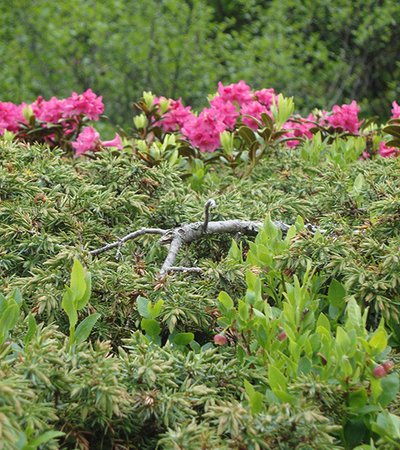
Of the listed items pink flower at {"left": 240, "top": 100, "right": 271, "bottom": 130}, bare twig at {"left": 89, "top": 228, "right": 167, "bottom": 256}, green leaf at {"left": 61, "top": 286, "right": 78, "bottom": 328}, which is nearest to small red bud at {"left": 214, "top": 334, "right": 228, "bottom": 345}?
green leaf at {"left": 61, "top": 286, "right": 78, "bottom": 328}

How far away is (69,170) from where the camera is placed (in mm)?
2625

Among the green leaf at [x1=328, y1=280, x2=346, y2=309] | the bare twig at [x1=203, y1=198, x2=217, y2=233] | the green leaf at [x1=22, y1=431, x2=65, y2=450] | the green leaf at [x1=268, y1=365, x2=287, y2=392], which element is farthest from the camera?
the bare twig at [x1=203, y1=198, x2=217, y2=233]

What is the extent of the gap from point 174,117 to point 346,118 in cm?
84

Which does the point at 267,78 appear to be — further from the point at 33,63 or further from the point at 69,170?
the point at 69,170

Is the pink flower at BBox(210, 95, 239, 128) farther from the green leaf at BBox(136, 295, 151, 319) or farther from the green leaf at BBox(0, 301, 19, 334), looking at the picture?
the green leaf at BBox(0, 301, 19, 334)

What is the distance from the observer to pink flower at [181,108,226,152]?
345 cm

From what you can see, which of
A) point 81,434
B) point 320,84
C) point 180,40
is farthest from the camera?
point 320,84

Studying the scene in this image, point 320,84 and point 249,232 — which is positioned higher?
point 249,232

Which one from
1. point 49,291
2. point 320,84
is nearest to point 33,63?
point 320,84

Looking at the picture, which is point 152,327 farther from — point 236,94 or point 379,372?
point 236,94

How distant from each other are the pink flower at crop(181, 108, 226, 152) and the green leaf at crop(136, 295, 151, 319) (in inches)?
65.1

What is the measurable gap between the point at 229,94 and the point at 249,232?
153cm

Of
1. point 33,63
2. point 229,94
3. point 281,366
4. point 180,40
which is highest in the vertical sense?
point 281,366

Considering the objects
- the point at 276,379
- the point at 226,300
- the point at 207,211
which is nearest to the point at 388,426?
the point at 276,379
